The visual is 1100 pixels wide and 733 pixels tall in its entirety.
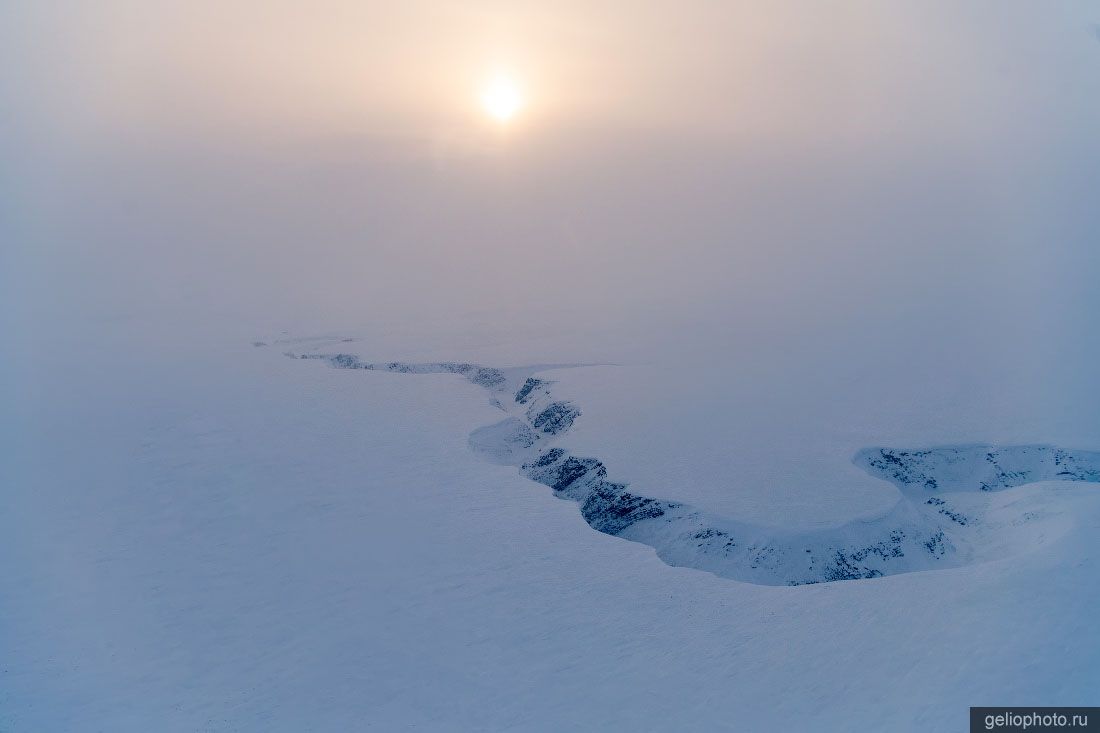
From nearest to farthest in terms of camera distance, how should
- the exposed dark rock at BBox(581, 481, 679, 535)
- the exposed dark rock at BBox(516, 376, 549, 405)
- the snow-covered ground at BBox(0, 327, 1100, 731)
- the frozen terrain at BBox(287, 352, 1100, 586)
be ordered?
1. the snow-covered ground at BBox(0, 327, 1100, 731)
2. the frozen terrain at BBox(287, 352, 1100, 586)
3. the exposed dark rock at BBox(581, 481, 679, 535)
4. the exposed dark rock at BBox(516, 376, 549, 405)

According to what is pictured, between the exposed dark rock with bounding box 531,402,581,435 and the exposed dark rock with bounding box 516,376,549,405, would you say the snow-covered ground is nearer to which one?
the exposed dark rock with bounding box 531,402,581,435

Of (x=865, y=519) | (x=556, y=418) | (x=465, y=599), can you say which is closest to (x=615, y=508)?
(x=465, y=599)

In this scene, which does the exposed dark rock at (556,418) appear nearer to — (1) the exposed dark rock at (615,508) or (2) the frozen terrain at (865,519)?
(2) the frozen terrain at (865,519)

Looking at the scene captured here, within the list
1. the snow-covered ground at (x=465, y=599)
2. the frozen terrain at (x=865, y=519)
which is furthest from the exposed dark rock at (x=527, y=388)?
the frozen terrain at (x=865, y=519)

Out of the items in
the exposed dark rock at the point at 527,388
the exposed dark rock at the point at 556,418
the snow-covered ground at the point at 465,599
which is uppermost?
the exposed dark rock at the point at 527,388

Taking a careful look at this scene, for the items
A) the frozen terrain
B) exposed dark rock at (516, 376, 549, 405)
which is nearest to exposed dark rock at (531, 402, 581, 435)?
the frozen terrain

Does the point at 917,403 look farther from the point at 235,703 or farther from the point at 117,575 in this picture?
the point at 117,575

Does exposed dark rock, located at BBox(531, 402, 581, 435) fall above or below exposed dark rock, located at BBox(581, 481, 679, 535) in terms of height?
above

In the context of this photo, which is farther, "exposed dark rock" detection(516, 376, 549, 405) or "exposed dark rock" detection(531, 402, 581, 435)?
"exposed dark rock" detection(516, 376, 549, 405)

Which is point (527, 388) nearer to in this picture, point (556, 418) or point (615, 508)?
point (556, 418)
